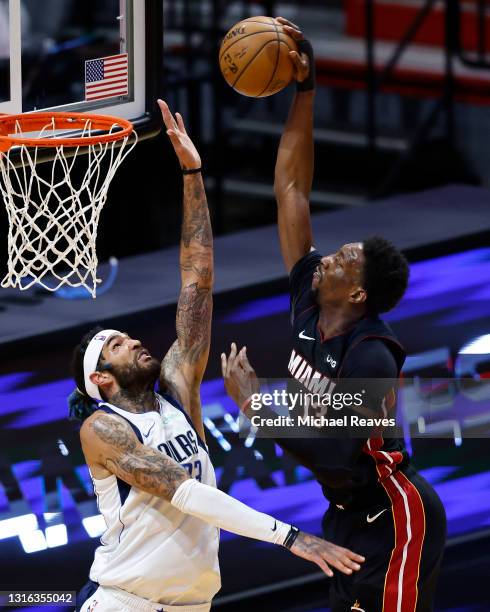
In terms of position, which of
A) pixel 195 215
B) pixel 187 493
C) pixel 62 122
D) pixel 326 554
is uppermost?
pixel 62 122

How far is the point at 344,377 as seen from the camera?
4809 mm

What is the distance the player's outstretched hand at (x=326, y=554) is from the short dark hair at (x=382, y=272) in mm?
859

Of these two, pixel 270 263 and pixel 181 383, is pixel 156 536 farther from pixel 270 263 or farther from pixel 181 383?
pixel 270 263

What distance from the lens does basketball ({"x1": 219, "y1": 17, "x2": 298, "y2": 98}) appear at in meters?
5.30

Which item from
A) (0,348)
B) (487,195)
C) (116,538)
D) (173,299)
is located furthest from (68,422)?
(487,195)

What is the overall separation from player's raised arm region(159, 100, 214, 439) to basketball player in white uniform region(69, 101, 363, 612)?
0.36 feet

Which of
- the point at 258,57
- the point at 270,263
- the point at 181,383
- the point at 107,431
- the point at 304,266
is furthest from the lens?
the point at 270,263

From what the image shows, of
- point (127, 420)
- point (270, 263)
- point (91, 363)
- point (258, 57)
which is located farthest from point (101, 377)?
point (270, 263)

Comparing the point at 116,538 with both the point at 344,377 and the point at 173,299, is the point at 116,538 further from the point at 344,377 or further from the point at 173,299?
the point at 173,299

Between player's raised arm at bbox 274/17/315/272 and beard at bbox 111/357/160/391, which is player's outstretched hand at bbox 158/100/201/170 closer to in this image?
player's raised arm at bbox 274/17/315/272

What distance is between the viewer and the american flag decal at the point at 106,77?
5.81m

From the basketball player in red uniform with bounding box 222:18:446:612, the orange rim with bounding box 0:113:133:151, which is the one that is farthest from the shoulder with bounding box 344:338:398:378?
the orange rim with bounding box 0:113:133:151

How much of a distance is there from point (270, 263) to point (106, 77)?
272 centimetres

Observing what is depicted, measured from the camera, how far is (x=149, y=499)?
4.67 metres
